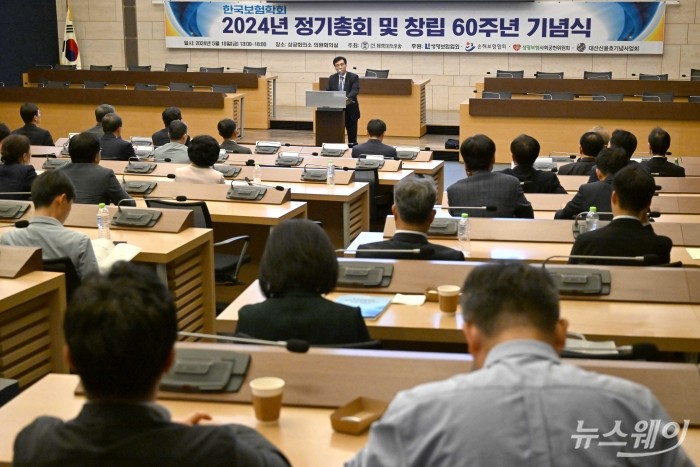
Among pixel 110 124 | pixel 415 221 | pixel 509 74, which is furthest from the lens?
pixel 509 74

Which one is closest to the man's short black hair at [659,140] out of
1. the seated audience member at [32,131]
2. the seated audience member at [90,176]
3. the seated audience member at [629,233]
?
the seated audience member at [629,233]

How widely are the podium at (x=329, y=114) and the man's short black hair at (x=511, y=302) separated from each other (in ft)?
32.6

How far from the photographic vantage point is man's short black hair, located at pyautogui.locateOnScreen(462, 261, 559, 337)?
1.74 m

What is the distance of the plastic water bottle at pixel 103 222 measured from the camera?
4934 mm

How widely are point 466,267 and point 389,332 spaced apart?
59cm

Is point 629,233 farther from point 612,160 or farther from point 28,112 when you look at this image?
point 28,112

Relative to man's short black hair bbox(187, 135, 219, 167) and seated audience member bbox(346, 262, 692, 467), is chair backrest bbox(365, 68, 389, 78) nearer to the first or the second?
man's short black hair bbox(187, 135, 219, 167)

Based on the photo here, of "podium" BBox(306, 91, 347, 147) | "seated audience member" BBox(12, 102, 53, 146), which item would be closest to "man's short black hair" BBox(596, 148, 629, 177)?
"seated audience member" BBox(12, 102, 53, 146)

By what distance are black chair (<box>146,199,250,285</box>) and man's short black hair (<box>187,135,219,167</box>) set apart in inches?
23.5

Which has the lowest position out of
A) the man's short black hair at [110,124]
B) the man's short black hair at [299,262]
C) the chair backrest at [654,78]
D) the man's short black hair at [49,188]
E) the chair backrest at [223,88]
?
the man's short black hair at [299,262]

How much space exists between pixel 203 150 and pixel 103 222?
4.29 feet

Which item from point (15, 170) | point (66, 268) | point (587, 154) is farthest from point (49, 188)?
point (587, 154)

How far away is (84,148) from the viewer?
18.8 feet

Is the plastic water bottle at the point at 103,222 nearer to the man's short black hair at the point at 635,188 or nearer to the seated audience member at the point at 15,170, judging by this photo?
the seated audience member at the point at 15,170
